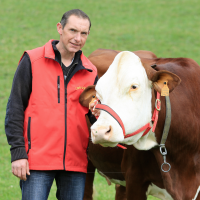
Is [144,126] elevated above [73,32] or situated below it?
below

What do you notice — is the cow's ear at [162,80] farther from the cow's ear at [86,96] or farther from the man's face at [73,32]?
the man's face at [73,32]

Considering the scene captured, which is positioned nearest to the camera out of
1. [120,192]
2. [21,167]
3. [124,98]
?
[124,98]

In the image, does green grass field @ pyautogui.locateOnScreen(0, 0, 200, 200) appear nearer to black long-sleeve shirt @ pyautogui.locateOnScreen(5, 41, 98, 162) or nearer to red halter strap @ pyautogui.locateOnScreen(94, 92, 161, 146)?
black long-sleeve shirt @ pyautogui.locateOnScreen(5, 41, 98, 162)

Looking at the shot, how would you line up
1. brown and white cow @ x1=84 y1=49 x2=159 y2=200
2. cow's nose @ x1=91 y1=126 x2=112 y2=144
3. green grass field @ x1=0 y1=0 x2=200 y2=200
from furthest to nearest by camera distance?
green grass field @ x1=0 y1=0 x2=200 y2=200 < brown and white cow @ x1=84 y1=49 x2=159 y2=200 < cow's nose @ x1=91 y1=126 x2=112 y2=144

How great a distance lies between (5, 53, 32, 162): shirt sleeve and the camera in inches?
106

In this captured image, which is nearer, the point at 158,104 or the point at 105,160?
the point at 158,104

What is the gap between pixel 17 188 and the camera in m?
5.18

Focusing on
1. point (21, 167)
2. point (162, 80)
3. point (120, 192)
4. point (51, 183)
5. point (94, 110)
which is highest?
point (162, 80)

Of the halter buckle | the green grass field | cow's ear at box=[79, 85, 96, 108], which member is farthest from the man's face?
the green grass field

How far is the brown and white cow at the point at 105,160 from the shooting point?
408cm

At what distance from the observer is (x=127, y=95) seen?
258 centimetres

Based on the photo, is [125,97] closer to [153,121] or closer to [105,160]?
[153,121]

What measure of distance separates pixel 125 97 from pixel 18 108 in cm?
81

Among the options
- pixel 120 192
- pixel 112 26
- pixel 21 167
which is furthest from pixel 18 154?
pixel 112 26
